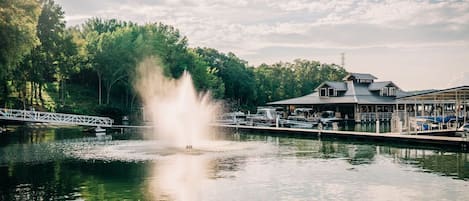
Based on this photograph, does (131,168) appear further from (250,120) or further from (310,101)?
(310,101)

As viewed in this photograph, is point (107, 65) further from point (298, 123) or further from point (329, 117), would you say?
point (329, 117)

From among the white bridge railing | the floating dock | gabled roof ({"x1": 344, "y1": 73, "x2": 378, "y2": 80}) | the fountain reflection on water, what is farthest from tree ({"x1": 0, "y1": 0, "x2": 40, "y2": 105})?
gabled roof ({"x1": 344, "y1": 73, "x2": 378, "y2": 80})

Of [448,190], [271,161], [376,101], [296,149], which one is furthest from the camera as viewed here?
[376,101]

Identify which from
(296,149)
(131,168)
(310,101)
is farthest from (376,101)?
(131,168)

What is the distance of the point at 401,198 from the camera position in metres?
16.1

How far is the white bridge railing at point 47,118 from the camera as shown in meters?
43.5

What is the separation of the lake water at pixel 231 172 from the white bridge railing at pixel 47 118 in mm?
11857

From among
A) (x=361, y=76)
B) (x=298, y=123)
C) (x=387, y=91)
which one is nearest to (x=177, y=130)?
(x=298, y=123)

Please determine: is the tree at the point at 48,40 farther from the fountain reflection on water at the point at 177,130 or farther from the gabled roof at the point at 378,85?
the gabled roof at the point at 378,85

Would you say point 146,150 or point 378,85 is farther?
point 378,85

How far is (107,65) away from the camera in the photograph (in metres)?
66.0

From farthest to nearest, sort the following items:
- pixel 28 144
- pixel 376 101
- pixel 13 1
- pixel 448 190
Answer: pixel 376 101
pixel 13 1
pixel 28 144
pixel 448 190

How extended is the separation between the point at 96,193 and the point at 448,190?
38.9 ft

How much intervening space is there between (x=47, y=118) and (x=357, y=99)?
3462 cm
